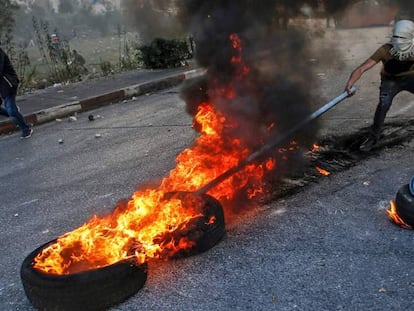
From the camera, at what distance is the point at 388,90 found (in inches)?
206

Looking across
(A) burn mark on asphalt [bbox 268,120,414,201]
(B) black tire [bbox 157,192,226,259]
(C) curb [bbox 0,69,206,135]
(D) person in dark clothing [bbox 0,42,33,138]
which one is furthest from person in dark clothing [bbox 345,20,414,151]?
(D) person in dark clothing [bbox 0,42,33,138]

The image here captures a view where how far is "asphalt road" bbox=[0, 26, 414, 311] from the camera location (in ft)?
9.73

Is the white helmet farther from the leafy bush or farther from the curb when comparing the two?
the leafy bush

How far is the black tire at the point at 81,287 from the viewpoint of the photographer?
2.84 meters

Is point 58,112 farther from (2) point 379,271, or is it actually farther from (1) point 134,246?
(2) point 379,271

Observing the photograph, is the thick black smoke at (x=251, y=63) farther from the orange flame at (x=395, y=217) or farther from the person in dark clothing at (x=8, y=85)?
the person in dark clothing at (x=8, y=85)

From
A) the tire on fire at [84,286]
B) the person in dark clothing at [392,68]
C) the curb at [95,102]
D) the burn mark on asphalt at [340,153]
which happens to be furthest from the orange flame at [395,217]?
the curb at [95,102]

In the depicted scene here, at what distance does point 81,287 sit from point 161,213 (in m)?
0.93

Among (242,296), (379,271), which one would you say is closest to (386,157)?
(379,271)

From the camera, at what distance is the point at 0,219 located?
4.73 m

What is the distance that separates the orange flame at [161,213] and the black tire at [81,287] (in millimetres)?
124

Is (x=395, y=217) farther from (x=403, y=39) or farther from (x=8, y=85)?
(x=8, y=85)

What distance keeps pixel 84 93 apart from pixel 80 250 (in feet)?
26.4

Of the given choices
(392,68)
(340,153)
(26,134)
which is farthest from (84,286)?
(26,134)
